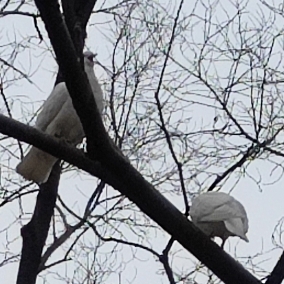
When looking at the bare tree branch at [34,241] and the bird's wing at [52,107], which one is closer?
the bare tree branch at [34,241]

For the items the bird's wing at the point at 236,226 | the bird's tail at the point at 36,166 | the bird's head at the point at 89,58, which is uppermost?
the bird's head at the point at 89,58

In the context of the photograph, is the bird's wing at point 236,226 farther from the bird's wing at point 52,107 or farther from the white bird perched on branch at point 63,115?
the bird's wing at point 52,107

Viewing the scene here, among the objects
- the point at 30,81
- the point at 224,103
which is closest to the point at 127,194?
the point at 224,103

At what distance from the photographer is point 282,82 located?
470 cm

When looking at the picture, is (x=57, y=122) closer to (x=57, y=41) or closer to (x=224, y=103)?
(x=224, y=103)

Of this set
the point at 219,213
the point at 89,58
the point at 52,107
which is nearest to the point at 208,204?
the point at 219,213

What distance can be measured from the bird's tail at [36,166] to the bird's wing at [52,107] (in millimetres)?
551

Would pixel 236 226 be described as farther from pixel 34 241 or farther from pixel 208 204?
pixel 34 241

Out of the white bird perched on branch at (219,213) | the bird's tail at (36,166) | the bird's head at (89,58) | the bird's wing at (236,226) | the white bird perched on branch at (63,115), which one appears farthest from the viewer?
the bird's head at (89,58)

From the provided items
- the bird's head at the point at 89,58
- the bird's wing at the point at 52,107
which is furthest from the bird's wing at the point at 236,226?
the bird's head at the point at 89,58

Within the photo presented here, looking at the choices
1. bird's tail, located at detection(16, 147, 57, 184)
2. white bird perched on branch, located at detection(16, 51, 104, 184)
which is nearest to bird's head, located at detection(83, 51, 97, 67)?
white bird perched on branch, located at detection(16, 51, 104, 184)

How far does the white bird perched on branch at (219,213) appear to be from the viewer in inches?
151

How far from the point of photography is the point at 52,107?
420 cm

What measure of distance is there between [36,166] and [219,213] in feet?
3.49
